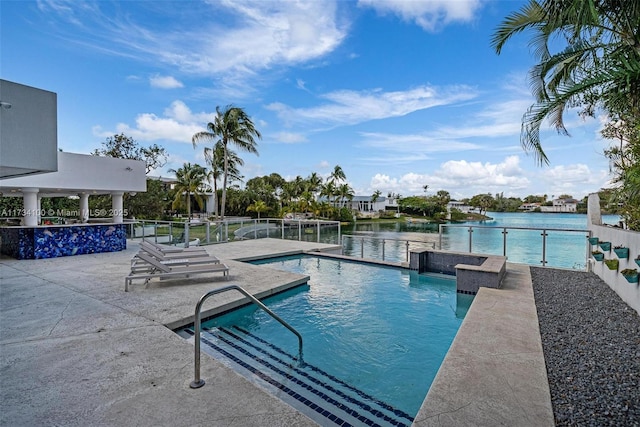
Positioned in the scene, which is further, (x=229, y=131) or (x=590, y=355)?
(x=229, y=131)

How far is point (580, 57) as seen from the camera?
6238mm

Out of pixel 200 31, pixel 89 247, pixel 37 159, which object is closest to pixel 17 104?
pixel 37 159

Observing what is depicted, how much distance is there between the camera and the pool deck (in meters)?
2.48

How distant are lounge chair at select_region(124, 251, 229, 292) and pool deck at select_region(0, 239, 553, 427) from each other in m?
0.79

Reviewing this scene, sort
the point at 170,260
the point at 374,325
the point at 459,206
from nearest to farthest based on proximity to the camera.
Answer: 1. the point at 374,325
2. the point at 170,260
3. the point at 459,206

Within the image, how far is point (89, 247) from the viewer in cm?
1072

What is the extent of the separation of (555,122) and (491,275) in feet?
11.9

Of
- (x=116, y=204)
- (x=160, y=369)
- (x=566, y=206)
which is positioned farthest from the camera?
(x=566, y=206)

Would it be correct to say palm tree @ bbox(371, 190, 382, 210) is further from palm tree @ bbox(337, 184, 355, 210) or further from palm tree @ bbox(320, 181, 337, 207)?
palm tree @ bbox(320, 181, 337, 207)

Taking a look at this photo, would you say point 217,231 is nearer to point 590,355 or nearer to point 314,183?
point 590,355

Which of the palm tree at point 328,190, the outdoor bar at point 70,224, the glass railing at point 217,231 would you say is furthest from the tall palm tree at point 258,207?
the outdoor bar at point 70,224

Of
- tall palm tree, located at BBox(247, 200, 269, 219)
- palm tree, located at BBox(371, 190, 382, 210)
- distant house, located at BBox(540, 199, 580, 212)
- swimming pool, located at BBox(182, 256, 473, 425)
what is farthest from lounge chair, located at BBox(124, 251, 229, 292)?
palm tree, located at BBox(371, 190, 382, 210)

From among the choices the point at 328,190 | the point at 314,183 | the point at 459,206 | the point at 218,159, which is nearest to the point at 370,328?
the point at 218,159

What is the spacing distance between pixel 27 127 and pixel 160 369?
2785 mm
